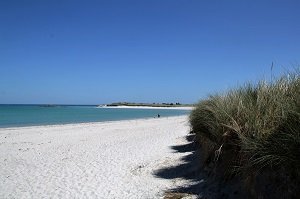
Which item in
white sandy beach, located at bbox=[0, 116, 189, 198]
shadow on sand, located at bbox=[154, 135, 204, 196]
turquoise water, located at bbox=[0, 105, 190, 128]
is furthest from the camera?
turquoise water, located at bbox=[0, 105, 190, 128]

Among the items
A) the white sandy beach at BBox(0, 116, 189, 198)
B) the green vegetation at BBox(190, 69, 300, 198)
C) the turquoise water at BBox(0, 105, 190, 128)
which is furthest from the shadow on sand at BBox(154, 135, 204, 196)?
the turquoise water at BBox(0, 105, 190, 128)

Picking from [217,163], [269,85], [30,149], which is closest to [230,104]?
[269,85]

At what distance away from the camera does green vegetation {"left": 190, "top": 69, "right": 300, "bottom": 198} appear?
3.82 m

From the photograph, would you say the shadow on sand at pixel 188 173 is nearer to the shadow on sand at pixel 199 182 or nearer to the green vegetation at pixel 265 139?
the shadow on sand at pixel 199 182

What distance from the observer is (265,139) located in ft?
13.6

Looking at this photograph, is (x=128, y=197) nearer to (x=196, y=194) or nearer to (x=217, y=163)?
(x=196, y=194)

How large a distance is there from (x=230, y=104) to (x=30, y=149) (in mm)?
9711

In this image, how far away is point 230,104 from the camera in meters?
6.23

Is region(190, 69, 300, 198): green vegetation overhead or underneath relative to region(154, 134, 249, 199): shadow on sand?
overhead

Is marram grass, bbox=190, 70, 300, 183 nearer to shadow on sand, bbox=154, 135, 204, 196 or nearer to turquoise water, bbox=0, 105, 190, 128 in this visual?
shadow on sand, bbox=154, 135, 204, 196

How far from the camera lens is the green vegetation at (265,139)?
12.5 feet

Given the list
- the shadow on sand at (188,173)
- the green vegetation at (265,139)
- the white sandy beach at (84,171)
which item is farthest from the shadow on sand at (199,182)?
the white sandy beach at (84,171)

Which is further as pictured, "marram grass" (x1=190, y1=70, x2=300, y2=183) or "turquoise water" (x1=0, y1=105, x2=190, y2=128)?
"turquoise water" (x1=0, y1=105, x2=190, y2=128)

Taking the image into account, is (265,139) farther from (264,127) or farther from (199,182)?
(199,182)
